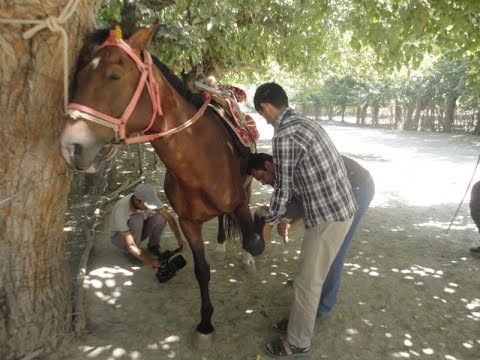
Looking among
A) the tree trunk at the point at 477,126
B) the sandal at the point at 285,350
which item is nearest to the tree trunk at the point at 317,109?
the tree trunk at the point at 477,126

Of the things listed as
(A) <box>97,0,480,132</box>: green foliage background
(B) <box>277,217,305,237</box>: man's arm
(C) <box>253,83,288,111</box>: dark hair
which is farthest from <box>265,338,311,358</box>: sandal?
(A) <box>97,0,480,132</box>: green foliage background

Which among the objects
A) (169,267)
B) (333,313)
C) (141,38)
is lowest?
(333,313)

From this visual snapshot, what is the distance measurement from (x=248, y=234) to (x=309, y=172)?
3.63ft

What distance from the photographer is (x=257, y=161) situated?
297 centimetres

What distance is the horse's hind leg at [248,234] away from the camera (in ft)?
9.93

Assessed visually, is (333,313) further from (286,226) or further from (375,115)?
(375,115)

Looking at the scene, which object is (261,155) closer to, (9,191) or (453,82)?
(9,191)

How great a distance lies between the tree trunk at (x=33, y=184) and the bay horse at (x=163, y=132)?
231 mm

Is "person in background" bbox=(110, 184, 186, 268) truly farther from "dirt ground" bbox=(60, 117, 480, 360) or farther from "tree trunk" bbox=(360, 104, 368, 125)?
"tree trunk" bbox=(360, 104, 368, 125)

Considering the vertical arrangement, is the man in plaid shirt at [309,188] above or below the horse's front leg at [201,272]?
above

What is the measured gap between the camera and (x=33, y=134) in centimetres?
188

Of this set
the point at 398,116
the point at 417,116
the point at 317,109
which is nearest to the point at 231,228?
the point at 417,116

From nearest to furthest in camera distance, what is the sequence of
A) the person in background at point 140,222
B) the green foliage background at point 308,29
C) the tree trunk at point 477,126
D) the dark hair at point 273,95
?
1. the dark hair at point 273,95
2. the green foliage background at point 308,29
3. the person in background at point 140,222
4. the tree trunk at point 477,126

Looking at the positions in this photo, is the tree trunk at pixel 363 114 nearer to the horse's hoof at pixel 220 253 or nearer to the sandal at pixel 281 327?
the horse's hoof at pixel 220 253
